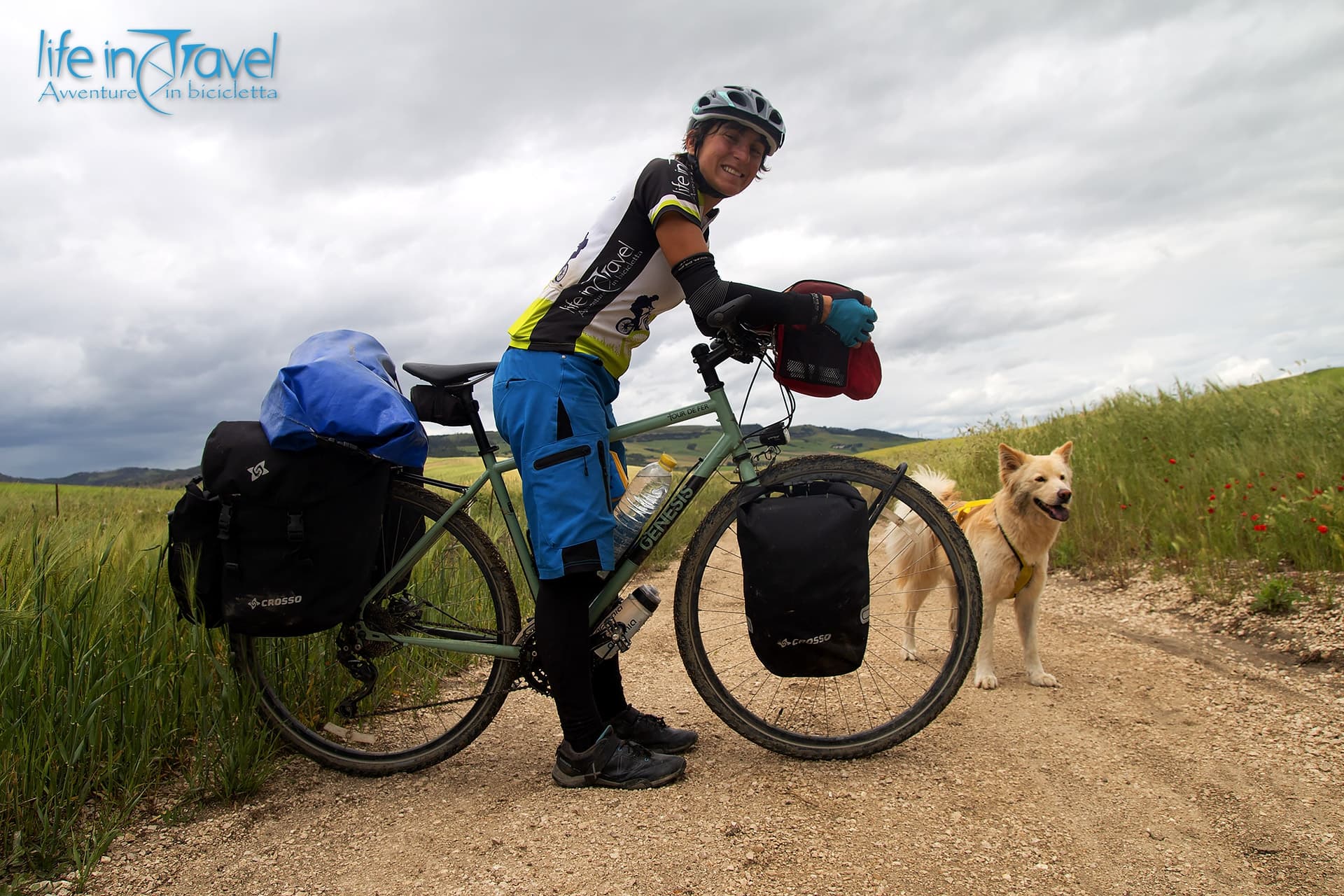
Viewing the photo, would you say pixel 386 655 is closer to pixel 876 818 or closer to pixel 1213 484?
pixel 876 818

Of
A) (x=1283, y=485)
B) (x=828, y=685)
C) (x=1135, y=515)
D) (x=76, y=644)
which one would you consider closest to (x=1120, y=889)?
(x=828, y=685)

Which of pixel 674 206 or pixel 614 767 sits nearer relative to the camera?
pixel 674 206

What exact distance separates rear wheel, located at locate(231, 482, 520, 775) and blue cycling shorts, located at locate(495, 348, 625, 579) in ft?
1.72

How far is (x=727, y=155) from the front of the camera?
9.82 ft

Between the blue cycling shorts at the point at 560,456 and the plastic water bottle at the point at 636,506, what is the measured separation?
218mm

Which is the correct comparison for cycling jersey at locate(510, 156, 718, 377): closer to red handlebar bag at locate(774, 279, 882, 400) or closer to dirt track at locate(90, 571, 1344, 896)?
red handlebar bag at locate(774, 279, 882, 400)

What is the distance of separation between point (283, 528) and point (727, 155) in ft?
7.46

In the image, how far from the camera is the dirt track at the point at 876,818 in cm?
226

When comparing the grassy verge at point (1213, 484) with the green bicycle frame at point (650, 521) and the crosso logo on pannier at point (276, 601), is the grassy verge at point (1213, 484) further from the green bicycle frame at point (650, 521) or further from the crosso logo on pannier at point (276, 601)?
the crosso logo on pannier at point (276, 601)

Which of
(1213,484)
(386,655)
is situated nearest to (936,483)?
(386,655)

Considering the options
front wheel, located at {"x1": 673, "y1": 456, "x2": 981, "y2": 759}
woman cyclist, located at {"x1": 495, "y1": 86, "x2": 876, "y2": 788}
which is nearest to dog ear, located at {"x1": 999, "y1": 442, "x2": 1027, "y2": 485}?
front wheel, located at {"x1": 673, "y1": 456, "x2": 981, "y2": 759}

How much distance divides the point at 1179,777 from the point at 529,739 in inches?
106

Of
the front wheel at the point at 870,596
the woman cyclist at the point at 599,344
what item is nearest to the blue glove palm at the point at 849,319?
the woman cyclist at the point at 599,344

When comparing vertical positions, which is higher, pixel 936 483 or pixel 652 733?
pixel 936 483
